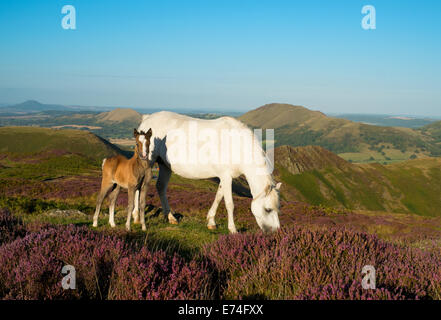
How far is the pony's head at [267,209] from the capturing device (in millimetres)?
8492

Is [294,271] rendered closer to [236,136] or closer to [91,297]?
[91,297]

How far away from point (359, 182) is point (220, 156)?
111 meters

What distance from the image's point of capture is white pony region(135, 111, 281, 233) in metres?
8.68

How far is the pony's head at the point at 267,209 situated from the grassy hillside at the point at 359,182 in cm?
8491

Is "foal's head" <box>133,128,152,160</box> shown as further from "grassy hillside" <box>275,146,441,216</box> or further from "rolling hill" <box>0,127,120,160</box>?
"rolling hill" <box>0,127,120,160</box>

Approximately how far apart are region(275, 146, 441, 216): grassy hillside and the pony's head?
8491 centimetres

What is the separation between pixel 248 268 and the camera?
5055mm

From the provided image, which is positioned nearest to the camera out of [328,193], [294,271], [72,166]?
[294,271]

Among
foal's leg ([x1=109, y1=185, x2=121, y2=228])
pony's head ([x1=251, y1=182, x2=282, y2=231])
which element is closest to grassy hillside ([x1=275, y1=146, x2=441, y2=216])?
pony's head ([x1=251, y1=182, x2=282, y2=231])

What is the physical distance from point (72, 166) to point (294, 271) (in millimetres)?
39209

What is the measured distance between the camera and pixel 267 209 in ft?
28.3

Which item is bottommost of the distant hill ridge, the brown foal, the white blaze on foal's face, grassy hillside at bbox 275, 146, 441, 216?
grassy hillside at bbox 275, 146, 441, 216

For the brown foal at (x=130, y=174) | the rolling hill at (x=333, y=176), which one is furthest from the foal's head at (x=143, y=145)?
the rolling hill at (x=333, y=176)
